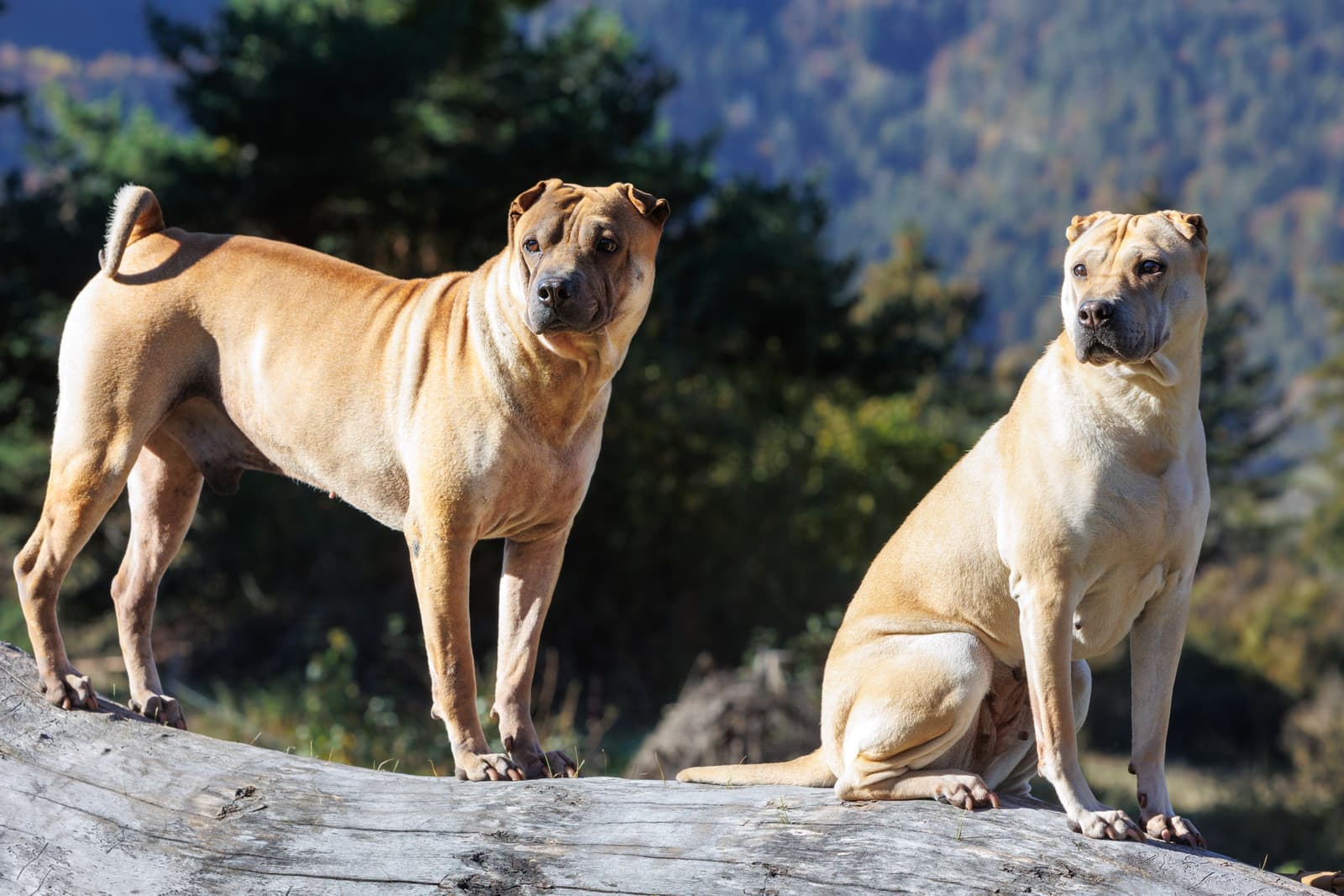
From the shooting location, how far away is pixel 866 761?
4324mm

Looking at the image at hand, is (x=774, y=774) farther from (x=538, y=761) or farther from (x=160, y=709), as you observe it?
(x=160, y=709)

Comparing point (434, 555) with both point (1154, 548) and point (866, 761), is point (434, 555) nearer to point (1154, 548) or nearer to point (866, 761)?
point (866, 761)

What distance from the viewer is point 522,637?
4.95 meters

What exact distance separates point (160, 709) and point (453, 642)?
127 centimetres

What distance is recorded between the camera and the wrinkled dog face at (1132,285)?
3.90 m

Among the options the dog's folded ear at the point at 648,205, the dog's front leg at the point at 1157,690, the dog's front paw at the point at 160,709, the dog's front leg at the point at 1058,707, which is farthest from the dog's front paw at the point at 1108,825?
the dog's front paw at the point at 160,709

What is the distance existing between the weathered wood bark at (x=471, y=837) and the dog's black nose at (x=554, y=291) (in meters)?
1.56

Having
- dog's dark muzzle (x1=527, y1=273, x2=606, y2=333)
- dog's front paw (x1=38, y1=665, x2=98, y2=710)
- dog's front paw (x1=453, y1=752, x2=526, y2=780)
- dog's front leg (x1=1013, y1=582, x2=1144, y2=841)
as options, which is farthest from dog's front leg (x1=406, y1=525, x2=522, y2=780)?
dog's front leg (x1=1013, y1=582, x2=1144, y2=841)

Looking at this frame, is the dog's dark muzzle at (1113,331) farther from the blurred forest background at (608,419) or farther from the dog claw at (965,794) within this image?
the blurred forest background at (608,419)

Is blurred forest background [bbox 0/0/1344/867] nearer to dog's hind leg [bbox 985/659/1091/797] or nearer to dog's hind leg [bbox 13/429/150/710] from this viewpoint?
dog's hind leg [bbox 13/429/150/710]

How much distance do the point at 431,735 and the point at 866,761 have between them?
8378 mm

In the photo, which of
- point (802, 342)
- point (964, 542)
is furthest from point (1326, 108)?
point (964, 542)

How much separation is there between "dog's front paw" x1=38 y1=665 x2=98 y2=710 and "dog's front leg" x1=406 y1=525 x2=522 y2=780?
127 centimetres

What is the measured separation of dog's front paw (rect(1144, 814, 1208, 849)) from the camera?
4.02 meters
